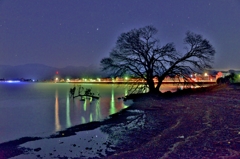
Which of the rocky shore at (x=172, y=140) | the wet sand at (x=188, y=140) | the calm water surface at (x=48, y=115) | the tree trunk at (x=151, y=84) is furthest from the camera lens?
the tree trunk at (x=151, y=84)

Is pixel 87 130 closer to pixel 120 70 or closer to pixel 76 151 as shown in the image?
pixel 76 151

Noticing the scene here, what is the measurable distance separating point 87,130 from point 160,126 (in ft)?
12.6

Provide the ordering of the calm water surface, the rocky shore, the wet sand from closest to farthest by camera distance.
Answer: the wet sand → the rocky shore → the calm water surface

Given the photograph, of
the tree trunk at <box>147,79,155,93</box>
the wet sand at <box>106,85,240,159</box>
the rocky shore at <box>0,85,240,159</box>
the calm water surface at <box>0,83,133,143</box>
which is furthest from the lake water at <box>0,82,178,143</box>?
the wet sand at <box>106,85,240,159</box>

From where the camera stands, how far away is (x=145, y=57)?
1139 inches

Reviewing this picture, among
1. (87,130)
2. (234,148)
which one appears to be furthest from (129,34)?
(234,148)

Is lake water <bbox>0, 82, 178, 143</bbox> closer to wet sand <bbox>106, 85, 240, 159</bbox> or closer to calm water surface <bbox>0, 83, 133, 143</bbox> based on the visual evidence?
calm water surface <bbox>0, 83, 133, 143</bbox>

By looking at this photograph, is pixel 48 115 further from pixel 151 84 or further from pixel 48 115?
pixel 151 84

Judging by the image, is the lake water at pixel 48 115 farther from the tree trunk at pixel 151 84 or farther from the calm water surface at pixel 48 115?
the tree trunk at pixel 151 84

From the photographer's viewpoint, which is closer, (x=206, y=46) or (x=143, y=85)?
(x=206, y=46)

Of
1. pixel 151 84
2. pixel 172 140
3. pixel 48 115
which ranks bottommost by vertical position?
pixel 48 115

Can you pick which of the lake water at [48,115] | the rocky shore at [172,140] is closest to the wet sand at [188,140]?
the rocky shore at [172,140]

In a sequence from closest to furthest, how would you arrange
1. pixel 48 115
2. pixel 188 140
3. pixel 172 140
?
pixel 188 140, pixel 172 140, pixel 48 115

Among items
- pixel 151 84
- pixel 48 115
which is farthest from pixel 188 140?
A: pixel 151 84
